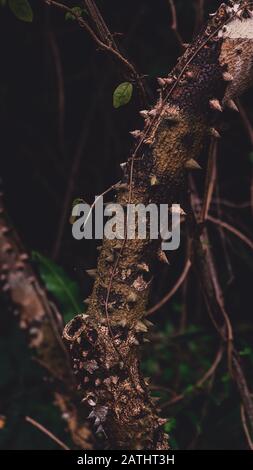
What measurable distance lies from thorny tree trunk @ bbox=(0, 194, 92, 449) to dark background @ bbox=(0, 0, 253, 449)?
0.12 meters

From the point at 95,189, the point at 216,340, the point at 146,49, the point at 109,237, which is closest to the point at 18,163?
the point at 95,189

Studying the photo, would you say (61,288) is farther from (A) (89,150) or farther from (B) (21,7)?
(B) (21,7)

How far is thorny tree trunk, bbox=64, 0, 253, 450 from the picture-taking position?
720mm

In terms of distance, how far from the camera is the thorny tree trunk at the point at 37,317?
122 centimetres

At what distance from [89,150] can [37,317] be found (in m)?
0.52

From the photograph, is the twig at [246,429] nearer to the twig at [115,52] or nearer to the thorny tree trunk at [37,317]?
the thorny tree trunk at [37,317]

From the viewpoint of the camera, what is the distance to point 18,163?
1.57 m

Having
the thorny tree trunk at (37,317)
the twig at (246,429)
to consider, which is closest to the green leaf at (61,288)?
the thorny tree trunk at (37,317)

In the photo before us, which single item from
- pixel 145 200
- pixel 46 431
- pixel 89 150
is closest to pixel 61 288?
pixel 46 431

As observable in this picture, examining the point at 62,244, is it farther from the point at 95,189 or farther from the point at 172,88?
the point at 172,88

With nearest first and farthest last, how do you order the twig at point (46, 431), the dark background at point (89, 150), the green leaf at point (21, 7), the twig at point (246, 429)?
the green leaf at point (21, 7), the twig at point (246, 429), the twig at point (46, 431), the dark background at point (89, 150)

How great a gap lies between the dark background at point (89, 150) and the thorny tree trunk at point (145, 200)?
1.93 feet

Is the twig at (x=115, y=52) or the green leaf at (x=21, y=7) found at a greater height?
the green leaf at (x=21, y=7)

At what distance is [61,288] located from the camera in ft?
4.19
